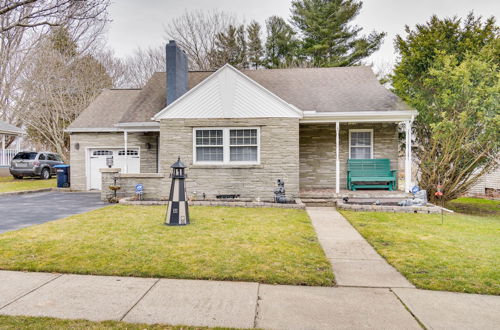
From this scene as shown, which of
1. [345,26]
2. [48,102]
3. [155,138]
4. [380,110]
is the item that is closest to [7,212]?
[155,138]

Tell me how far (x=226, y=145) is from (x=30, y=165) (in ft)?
48.7

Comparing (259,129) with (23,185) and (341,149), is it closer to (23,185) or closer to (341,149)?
(341,149)

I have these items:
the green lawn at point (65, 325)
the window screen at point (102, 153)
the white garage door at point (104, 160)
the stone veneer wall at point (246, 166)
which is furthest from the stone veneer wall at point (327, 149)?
the green lawn at point (65, 325)

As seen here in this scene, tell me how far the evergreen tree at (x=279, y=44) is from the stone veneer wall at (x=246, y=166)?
1994 cm

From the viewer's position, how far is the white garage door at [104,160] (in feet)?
49.2

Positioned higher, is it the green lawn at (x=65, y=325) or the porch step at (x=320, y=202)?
the porch step at (x=320, y=202)

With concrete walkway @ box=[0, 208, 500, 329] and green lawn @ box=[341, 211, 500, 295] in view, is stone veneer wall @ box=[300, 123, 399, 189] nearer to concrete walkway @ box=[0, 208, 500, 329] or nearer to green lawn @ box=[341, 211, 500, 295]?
green lawn @ box=[341, 211, 500, 295]

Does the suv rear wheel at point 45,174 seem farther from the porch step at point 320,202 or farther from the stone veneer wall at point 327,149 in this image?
the porch step at point 320,202

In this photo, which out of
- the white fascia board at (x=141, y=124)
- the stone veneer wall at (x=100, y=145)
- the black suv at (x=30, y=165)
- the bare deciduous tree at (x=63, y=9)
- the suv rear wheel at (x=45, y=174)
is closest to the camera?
the bare deciduous tree at (x=63, y=9)

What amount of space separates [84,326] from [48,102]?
2577 centimetres

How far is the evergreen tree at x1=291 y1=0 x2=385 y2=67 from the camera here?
27750mm

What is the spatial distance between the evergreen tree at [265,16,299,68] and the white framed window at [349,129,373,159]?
18.0m

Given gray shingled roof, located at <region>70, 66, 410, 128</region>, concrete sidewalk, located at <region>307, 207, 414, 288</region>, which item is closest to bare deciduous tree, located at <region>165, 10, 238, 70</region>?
gray shingled roof, located at <region>70, 66, 410, 128</region>

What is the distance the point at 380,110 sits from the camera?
11641 mm
